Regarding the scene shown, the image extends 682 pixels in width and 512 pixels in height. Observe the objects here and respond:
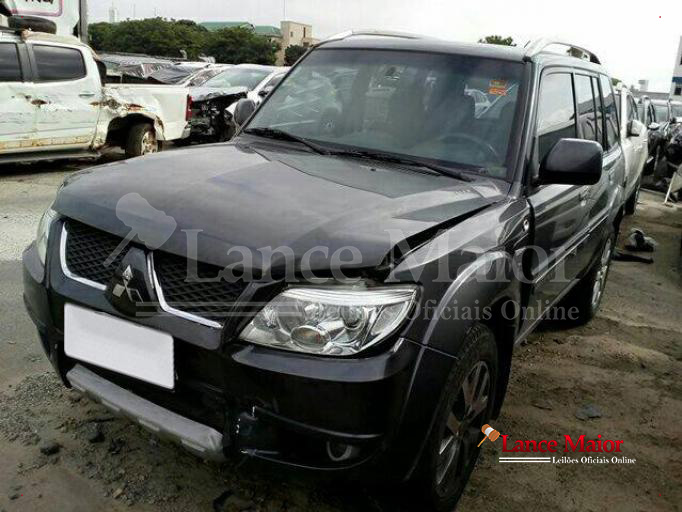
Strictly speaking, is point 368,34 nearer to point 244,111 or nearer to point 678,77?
point 244,111

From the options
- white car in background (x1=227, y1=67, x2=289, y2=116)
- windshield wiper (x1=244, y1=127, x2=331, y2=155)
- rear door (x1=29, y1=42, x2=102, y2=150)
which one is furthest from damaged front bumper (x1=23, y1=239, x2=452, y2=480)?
white car in background (x1=227, y1=67, x2=289, y2=116)

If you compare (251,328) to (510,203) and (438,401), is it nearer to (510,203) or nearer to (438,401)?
(438,401)

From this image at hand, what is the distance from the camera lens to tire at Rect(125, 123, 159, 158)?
957 centimetres

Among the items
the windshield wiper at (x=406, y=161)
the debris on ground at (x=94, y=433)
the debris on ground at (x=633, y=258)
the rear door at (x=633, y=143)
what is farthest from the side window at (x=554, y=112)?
the rear door at (x=633, y=143)

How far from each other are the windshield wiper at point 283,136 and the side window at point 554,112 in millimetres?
979

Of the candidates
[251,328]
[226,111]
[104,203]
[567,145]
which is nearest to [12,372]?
[104,203]

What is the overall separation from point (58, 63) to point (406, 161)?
7.30 m

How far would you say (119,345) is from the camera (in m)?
2.07

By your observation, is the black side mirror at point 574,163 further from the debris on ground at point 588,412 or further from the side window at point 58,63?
the side window at point 58,63

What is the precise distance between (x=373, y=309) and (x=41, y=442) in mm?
1663

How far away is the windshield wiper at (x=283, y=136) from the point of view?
2.99 m

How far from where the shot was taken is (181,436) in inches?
76.8

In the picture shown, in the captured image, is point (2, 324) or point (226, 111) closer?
point (2, 324)

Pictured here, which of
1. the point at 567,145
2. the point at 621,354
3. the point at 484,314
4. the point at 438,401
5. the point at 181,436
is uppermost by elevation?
the point at 567,145
